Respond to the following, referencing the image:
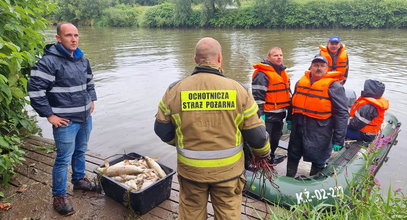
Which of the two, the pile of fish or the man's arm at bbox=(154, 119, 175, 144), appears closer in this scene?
the man's arm at bbox=(154, 119, 175, 144)

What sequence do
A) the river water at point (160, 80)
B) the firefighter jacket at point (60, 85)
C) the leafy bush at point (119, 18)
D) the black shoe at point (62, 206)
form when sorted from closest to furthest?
the firefighter jacket at point (60, 85) → the black shoe at point (62, 206) → the river water at point (160, 80) → the leafy bush at point (119, 18)

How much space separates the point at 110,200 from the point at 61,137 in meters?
0.91

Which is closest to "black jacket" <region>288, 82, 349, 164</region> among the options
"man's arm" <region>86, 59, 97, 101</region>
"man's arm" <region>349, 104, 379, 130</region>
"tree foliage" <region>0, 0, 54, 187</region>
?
"man's arm" <region>349, 104, 379, 130</region>

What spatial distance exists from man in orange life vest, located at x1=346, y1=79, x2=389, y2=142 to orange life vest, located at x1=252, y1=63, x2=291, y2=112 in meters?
1.16

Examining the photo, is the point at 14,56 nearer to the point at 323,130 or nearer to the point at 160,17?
the point at 323,130

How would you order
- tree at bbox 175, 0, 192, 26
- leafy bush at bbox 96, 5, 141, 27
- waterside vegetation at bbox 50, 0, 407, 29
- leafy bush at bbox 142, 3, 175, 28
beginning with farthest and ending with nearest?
leafy bush at bbox 96, 5, 141, 27, leafy bush at bbox 142, 3, 175, 28, tree at bbox 175, 0, 192, 26, waterside vegetation at bbox 50, 0, 407, 29

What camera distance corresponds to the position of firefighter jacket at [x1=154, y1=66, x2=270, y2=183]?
2.12 m

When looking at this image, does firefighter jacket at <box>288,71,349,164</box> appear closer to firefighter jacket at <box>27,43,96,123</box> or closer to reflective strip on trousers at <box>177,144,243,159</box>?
reflective strip on trousers at <box>177,144,243,159</box>

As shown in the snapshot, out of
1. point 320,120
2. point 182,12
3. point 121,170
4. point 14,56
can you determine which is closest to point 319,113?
point 320,120

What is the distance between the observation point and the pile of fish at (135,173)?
10.6ft

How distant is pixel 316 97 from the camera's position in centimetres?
365

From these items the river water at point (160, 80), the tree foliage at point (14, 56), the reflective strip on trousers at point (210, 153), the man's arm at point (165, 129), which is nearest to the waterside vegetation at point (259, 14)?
the river water at point (160, 80)

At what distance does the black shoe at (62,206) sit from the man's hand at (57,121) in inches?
30.9

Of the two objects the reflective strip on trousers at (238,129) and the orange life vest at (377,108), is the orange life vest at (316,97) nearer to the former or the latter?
the orange life vest at (377,108)
